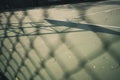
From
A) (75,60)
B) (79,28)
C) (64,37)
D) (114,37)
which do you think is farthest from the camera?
(79,28)

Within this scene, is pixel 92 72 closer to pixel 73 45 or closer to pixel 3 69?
pixel 73 45

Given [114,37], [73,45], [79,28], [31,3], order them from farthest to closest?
[31,3]
[79,28]
[73,45]
[114,37]

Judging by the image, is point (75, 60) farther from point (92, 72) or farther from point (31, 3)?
point (31, 3)

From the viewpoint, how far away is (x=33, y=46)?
326 cm

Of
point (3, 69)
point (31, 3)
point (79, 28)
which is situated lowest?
point (31, 3)

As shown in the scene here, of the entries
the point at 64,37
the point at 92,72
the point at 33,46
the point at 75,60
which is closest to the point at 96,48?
the point at 75,60

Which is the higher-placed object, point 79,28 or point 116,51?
point 116,51

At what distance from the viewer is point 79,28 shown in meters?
3.61

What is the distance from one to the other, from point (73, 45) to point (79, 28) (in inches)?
31.5

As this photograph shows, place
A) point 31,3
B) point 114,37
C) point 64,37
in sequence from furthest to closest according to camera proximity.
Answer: point 31,3 < point 64,37 < point 114,37

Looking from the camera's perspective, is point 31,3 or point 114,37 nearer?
point 114,37

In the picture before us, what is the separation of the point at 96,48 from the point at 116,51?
1.02 ft

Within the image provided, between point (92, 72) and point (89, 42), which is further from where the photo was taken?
point (89, 42)

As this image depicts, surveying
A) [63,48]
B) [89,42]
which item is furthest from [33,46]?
[89,42]
